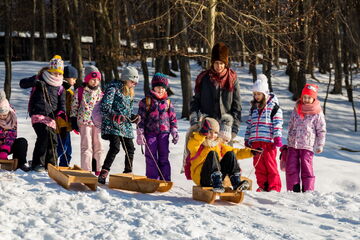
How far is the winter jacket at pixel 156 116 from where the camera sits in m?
7.14

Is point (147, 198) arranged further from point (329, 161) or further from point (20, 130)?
point (20, 130)

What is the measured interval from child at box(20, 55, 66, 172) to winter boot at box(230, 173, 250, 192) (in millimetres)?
2758

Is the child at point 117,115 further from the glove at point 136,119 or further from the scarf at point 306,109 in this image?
the scarf at point 306,109

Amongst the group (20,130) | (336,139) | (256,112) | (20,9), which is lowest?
(336,139)

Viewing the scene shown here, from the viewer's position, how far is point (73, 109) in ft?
24.8

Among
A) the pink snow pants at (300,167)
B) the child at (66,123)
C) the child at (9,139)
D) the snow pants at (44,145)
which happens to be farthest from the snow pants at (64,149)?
the pink snow pants at (300,167)

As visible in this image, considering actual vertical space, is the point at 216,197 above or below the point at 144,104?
below

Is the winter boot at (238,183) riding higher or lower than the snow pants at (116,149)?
lower

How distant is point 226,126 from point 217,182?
945mm

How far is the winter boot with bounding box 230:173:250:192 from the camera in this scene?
584 centimetres

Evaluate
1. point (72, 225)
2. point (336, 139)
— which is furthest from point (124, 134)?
point (336, 139)

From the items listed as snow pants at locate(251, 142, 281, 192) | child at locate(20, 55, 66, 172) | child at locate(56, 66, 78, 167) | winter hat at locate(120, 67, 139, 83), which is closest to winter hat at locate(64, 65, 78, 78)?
Result: child at locate(56, 66, 78, 167)

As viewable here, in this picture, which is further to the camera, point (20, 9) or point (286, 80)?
point (20, 9)

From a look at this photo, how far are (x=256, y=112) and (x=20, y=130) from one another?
6.88 metres
